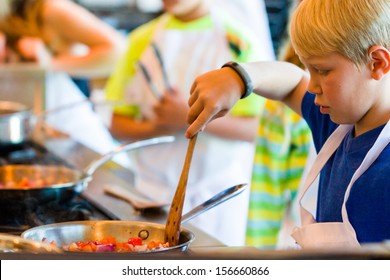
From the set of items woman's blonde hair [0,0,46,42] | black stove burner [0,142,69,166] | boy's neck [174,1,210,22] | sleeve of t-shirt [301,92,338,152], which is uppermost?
woman's blonde hair [0,0,46,42]

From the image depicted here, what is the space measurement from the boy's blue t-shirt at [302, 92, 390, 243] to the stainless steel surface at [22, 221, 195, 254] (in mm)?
207

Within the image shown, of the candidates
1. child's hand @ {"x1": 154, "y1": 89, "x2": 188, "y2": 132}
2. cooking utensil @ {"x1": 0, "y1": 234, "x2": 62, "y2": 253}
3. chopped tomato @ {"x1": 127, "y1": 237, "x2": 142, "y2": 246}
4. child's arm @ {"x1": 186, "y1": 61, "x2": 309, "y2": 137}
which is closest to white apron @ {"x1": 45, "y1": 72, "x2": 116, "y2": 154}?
child's hand @ {"x1": 154, "y1": 89, "x2": 188, "y2": 132}

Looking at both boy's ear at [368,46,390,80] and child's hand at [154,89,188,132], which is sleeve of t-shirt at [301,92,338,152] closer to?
boy's ear at [368,46,390,80]

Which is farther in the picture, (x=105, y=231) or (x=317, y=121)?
(x=317, y=121)

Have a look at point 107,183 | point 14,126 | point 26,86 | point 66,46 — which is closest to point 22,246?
point 107,183

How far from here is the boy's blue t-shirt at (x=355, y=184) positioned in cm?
102

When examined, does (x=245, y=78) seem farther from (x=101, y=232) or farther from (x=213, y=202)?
(x=101, y=232)

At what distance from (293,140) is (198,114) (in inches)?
32.1

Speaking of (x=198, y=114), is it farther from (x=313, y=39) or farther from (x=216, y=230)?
(x=216, y=230)

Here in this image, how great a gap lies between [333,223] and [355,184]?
0.22ft

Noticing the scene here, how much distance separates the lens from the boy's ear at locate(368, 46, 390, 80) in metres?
1.05

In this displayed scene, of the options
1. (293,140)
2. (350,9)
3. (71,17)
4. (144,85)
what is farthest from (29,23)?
(350,9)

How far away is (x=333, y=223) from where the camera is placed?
3.58 feet

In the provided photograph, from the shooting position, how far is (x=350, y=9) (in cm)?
105
